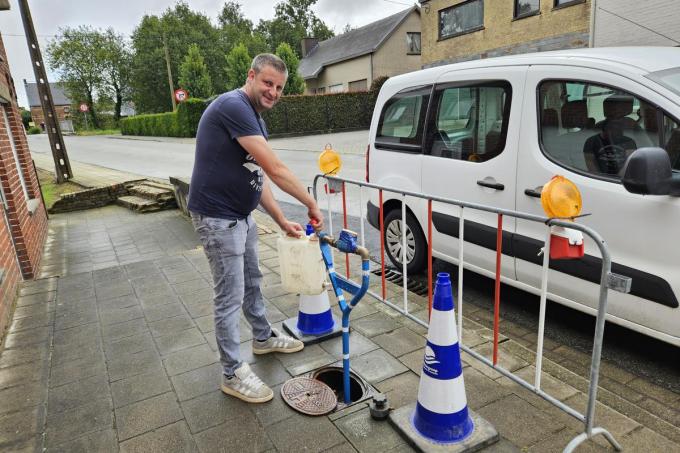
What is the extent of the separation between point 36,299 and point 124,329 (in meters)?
1.37

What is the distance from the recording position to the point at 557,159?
3309 millimetres

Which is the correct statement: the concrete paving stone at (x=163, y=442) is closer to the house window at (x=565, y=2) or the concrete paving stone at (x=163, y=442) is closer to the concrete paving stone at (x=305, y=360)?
the concrete paving stone at (x=305, y=360)

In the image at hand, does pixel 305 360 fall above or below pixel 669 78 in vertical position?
below

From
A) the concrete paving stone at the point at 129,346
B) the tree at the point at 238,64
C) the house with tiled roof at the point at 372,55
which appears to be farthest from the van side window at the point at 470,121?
the tree at the point at 238,64

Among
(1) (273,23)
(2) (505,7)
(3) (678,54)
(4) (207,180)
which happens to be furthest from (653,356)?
(1) (273,23)

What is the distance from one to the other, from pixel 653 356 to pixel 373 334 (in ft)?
6.36

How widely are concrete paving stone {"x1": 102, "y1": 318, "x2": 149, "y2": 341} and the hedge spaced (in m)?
26.4

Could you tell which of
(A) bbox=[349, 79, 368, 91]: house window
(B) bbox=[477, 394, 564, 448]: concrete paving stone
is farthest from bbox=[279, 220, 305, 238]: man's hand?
(A) bbox=[349, 79, 368, 91]: house window

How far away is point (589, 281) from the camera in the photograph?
123 inches

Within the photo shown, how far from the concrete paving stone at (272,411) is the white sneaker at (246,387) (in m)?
0.03

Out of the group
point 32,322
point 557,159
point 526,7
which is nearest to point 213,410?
point 32,322

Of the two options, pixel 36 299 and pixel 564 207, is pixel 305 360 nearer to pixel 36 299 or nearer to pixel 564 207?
pixel 564 207

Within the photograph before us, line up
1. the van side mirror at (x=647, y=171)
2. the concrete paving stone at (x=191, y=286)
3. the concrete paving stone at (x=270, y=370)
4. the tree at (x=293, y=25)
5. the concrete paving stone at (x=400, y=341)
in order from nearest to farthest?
the van side mirror at (x=647, y=171), the concrete paving stone at (x=270, y=370), the concrete paving stone at (x=400, y=341), the concrete paving stone at (x=191, y=286), the tree at (x=293, y=25)

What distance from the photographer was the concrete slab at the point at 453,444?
87.9 inches
